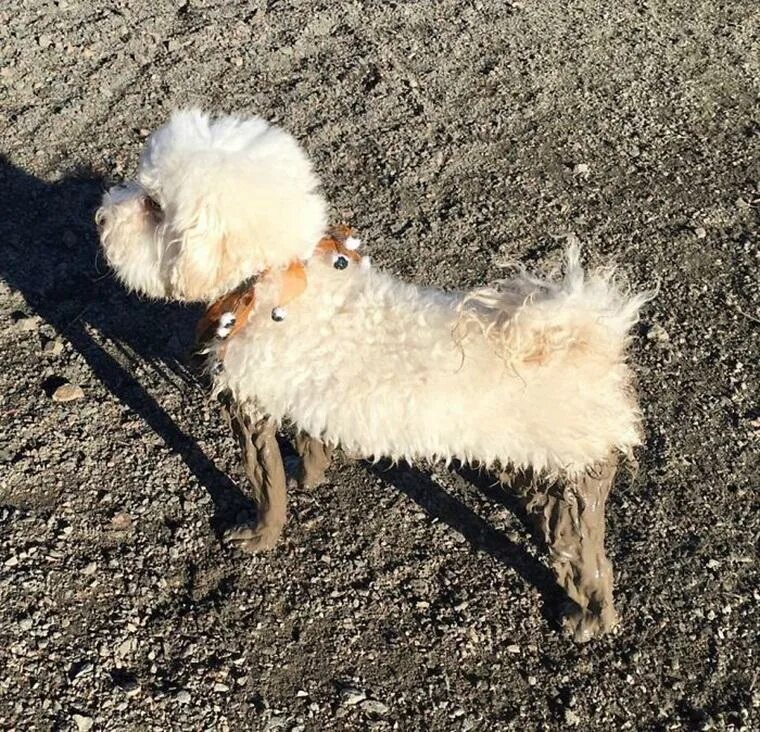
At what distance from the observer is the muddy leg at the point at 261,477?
357 cm

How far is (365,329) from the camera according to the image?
125 inches

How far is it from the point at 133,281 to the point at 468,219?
271 centimetres

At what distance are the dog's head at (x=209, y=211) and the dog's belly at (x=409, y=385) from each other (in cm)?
22

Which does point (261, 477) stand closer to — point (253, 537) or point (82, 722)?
point (253, 537)

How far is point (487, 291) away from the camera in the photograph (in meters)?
2.92

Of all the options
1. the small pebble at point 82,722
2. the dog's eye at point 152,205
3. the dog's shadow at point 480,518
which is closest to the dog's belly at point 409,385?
the dog's eye at point 152,205

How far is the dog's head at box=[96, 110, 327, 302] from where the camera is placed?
2.99 meters

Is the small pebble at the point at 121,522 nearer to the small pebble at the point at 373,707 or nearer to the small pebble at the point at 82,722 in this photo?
the small pebble at the point at 82,722

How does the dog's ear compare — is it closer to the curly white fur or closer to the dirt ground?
A: the curly white fur

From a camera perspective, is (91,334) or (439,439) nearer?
(439,439)

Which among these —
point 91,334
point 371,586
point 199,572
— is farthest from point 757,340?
point 91,334

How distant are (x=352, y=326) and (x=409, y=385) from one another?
13.0 inches

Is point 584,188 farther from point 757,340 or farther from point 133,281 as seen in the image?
point 133,281

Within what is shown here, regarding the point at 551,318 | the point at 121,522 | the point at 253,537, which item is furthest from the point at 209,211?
the point at 121,522
